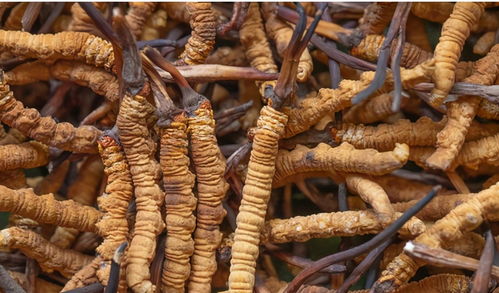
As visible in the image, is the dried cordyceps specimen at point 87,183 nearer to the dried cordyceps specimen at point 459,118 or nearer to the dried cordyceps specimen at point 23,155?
the dried cordyceps specimen at point 23,155

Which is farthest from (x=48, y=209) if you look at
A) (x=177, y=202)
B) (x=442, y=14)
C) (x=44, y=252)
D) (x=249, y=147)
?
(x=442, y=14)

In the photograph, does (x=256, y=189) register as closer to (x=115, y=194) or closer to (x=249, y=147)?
(x=249, y=147)

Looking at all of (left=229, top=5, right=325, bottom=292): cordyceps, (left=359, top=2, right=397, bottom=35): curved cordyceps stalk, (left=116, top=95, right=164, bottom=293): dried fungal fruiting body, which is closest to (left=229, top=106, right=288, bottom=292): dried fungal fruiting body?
(left=229, top=5, right=325, bottom=292): cordyceps

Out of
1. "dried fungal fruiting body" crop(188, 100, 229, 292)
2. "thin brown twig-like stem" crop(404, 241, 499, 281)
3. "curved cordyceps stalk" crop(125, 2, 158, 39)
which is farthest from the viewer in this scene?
"curved cordyceps stalk" crop(125, 2, 158, 39)

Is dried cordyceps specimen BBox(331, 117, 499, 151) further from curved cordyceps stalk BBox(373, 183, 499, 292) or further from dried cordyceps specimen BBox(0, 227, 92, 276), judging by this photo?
dried cordyceps specimen BBox(0, 227, 92, 276)

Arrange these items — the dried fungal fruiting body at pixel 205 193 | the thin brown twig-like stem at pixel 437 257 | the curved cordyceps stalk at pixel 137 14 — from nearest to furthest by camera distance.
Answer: the thin brown twig-like stem at pixel 437 257 < the dried fungal fruiting body at pixel 205 193 < the curved cordyceps stalk at pixel 137 14

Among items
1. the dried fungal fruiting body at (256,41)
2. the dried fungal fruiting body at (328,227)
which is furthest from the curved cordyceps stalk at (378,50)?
the dried fungal fruiting body at (328,227)
